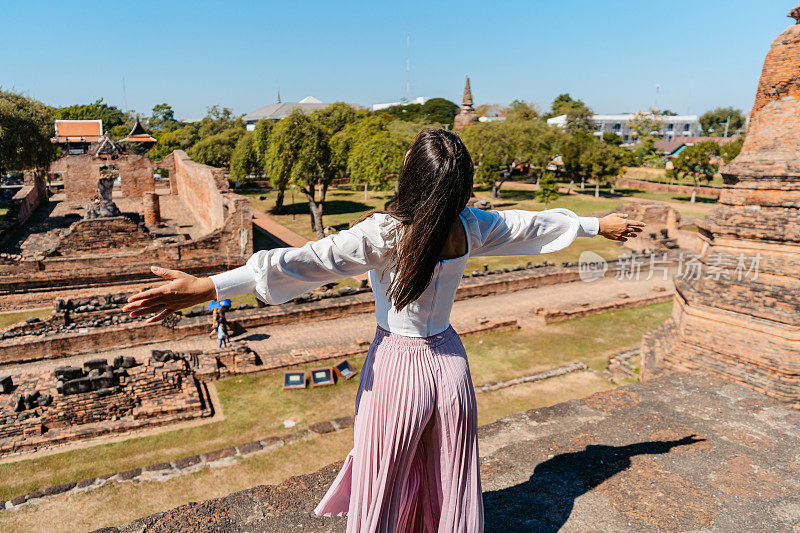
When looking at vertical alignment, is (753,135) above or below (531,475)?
above

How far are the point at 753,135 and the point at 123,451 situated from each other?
10.9 metres

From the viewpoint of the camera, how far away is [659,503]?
314 centimetres

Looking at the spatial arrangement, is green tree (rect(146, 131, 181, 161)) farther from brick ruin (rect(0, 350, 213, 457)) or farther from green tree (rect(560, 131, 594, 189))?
brick ruin (rect(0, 350, 213, 457))

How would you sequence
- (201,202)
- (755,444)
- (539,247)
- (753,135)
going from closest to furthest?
1. (539,247)
2. (755,444)
3. (753,135)
4. (201,202)

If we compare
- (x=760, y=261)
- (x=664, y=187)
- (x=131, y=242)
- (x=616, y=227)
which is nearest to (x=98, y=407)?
(x=616, y=227)

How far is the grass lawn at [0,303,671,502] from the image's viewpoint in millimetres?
7078

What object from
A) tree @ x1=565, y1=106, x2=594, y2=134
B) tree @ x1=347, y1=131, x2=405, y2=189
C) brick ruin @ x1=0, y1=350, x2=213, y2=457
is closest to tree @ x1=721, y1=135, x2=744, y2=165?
tree @ x1=347, y1=131, x2=405, y2=189

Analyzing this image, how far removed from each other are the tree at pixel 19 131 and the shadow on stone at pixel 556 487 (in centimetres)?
2537

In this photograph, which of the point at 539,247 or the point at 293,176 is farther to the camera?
the point at 293,176

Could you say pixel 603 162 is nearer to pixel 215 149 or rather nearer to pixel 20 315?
pixel 215 149

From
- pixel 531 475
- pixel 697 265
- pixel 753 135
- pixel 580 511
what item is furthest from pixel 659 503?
pixel 753 135

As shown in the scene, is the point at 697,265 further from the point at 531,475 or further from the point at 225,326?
the point at 225,326

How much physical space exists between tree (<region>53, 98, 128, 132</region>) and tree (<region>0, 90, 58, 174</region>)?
54.2 metres

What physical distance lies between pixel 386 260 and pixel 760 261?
770 centimetres
